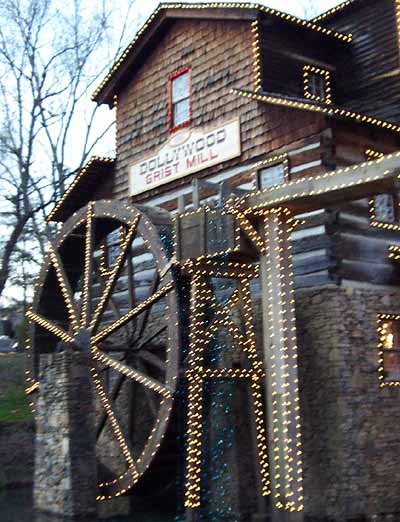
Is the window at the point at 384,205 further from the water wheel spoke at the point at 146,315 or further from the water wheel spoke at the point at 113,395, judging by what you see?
the water wheel spoke at the point at 113,395

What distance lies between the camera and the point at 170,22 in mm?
A: 13914

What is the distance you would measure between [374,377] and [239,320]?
2.10 meters

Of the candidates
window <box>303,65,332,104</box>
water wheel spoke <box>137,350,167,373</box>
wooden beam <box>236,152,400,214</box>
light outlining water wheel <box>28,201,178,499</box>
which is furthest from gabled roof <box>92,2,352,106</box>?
water wheel spoke <box>137,350,167,373</box>

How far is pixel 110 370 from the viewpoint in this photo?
14.0m

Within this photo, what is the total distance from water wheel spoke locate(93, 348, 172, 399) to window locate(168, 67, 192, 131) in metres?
4.28

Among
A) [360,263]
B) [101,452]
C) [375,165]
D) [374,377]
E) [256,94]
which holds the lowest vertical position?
[101,452]

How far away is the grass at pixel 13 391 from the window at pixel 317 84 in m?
8.43

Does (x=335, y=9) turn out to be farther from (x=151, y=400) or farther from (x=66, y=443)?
(x=66, y=443)

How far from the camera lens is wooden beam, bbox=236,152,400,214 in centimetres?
777

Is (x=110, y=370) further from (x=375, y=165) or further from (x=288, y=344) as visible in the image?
(x=375, y=165)

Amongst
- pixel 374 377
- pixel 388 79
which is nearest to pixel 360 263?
pixel 374 377

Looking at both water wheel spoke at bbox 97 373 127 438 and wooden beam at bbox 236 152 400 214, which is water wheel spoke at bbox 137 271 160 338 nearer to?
water wheel spoke at bbox 97 373 127 438

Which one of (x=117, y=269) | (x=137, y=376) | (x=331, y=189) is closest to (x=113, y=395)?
(x=137, y=376)

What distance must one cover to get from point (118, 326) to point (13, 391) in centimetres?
725
